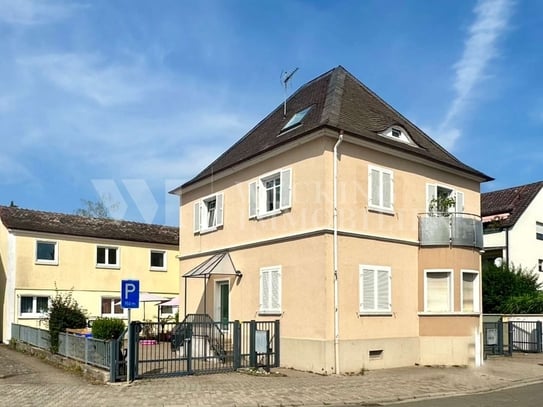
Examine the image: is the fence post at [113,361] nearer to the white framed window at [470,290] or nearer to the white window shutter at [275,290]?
the white window shutter at [275,290]

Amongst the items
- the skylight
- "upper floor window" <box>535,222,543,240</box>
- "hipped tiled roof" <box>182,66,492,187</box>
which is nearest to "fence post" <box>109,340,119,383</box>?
"hipped tiled roof" <box>182,66,492,187</box>

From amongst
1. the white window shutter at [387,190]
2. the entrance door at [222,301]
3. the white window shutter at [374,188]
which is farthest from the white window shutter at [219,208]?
the white window shutter at [387,190]

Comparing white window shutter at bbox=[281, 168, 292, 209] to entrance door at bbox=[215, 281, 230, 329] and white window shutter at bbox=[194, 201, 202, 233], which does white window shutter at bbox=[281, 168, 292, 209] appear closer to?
entrance door at bbox=[215, 281, 230, 329]

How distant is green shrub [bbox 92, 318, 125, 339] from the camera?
16.9m

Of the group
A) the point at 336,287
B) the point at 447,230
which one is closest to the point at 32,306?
the point at 336,287

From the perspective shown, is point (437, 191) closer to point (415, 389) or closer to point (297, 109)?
point (297, 109)

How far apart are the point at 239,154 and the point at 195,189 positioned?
309 cm

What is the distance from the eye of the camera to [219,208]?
2261 cm

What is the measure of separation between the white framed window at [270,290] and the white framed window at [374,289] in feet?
8.48

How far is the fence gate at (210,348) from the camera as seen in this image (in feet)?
53.6

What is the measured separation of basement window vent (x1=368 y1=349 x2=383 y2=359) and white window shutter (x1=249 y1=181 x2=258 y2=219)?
586cm

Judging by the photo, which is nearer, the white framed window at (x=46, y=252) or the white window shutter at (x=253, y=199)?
the white window shutter at (x=253, y=199)

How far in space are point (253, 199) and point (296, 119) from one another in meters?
3.20

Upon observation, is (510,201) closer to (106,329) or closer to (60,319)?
(60,319)
